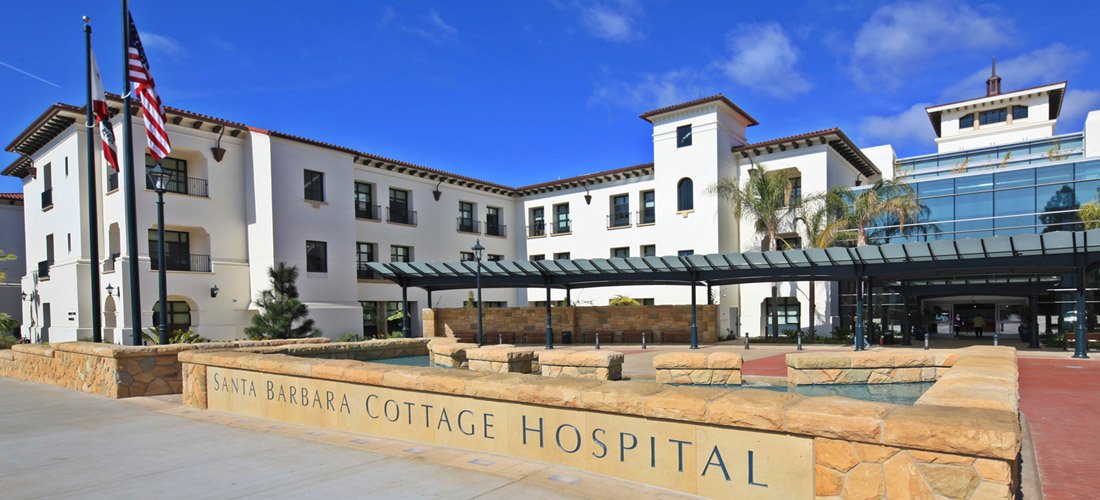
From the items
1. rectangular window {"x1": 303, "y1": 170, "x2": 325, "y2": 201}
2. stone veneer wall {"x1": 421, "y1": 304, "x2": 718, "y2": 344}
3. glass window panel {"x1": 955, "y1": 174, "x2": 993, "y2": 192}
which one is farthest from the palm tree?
rectangular window {"x1": 303, "y1": 170, "x2": 325, "y2": 201}

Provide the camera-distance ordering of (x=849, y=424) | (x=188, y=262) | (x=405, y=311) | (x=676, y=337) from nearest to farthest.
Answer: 1. (x=849, y=424)
2. (x=188, y=262)
3. (x=405, y=311)
4. (x=676, y=337)

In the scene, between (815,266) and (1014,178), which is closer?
(815,266)

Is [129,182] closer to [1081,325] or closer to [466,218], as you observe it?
[1081,325]

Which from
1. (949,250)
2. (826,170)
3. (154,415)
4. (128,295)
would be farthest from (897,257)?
(128,295)

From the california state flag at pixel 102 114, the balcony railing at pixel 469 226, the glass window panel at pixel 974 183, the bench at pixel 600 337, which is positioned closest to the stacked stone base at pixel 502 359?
the california state flag at pixel 102 114

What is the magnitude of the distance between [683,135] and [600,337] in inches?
473

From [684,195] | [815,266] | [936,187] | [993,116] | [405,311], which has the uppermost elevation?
[993,116]

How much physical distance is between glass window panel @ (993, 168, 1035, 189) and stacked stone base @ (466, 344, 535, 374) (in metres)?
26.1

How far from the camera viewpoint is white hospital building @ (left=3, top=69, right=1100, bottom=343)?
27203 mm

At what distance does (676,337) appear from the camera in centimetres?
3053

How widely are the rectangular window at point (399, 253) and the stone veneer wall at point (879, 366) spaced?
1128 inches

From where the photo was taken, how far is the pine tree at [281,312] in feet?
84.6

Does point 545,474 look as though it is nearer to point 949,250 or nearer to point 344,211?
point 949,250

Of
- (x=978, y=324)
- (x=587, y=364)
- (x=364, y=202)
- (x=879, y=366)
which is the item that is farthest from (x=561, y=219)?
(x=879, y=366)
